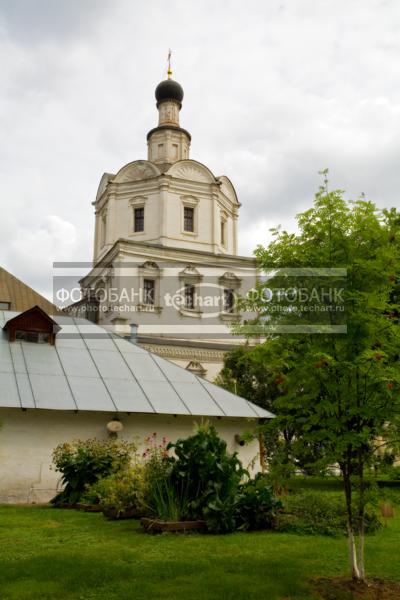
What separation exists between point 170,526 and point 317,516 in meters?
3.35

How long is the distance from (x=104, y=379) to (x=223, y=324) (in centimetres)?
2208

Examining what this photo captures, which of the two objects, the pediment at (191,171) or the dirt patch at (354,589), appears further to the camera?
the pediment at (191,171)

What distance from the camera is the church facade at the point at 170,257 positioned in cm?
3719

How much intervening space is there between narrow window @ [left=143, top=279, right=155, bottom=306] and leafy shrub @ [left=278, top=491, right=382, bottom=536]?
2529 cm

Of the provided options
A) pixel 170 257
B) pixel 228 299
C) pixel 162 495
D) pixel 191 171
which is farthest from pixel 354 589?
pixel 191 171

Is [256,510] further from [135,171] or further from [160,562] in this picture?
[135,171]

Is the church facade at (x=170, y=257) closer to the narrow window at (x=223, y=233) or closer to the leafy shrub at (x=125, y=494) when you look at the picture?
the narrow window at (x=223, y=233)

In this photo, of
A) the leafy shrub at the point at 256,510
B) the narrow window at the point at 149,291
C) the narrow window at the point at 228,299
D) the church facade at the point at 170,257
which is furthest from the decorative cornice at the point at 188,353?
the leafy shrub at the point at 256,510

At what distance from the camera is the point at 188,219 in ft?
133

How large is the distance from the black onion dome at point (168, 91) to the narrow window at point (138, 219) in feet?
31.6

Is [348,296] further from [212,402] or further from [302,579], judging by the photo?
[212,402]

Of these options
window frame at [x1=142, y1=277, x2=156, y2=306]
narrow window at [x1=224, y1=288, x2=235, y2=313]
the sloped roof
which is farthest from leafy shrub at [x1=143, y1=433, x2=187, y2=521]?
narrow window at [x1=224, y1=288, x2=235, y2=313]

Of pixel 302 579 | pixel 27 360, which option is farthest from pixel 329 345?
pixel 27 360

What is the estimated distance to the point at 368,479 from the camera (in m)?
7.55
